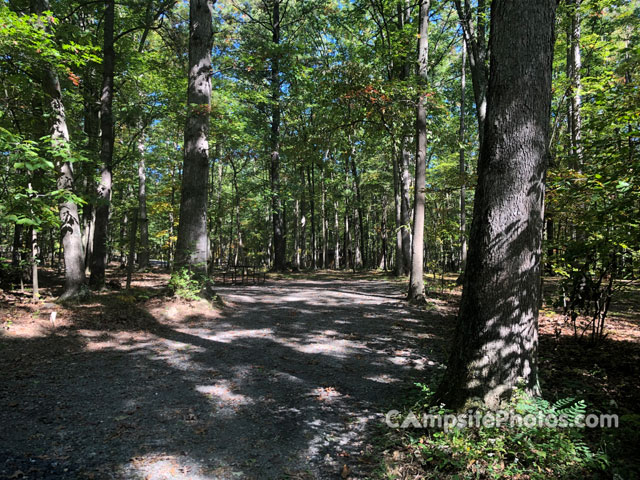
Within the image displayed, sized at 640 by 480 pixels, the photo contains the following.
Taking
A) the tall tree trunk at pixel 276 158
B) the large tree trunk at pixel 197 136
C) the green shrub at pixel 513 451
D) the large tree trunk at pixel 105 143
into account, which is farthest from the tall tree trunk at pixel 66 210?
the tall tree trunk at pixel 276 158

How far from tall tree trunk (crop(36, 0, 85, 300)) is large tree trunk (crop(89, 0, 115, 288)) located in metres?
1.53

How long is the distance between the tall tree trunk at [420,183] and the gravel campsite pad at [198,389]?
6.98ft

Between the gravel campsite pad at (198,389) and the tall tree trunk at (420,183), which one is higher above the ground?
the tall tree trunk at (420,183)

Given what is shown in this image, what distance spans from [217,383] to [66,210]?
6.87m

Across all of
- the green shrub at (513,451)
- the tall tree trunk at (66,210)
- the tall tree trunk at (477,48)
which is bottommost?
the green shrub at (513,451)

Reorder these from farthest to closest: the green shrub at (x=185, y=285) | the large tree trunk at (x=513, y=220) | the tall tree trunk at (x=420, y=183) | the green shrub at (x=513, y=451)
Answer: the tall tree trunk at (x=420, y=183)
the green shrub at (x=185, y=285)
the large tree trunk at (x=513, y=220)
the green shrub at (x=513, y=451)

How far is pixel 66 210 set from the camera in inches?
320

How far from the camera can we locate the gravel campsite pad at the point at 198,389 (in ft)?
8.97

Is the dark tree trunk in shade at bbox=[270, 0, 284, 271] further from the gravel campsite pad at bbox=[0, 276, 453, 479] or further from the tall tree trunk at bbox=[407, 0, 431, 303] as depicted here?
the gravel campsite pad at bbox=[0, 276, 453, 479]

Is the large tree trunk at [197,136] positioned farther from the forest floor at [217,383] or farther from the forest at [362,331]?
the forest floor at [217,383]

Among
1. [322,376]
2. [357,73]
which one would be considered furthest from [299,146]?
[322,376]

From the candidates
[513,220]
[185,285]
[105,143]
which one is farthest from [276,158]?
[513,220]

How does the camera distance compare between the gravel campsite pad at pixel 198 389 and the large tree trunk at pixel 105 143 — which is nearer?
the gravel campsite pad at pixel 198 389

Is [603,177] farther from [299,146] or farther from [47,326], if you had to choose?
[47,326]
